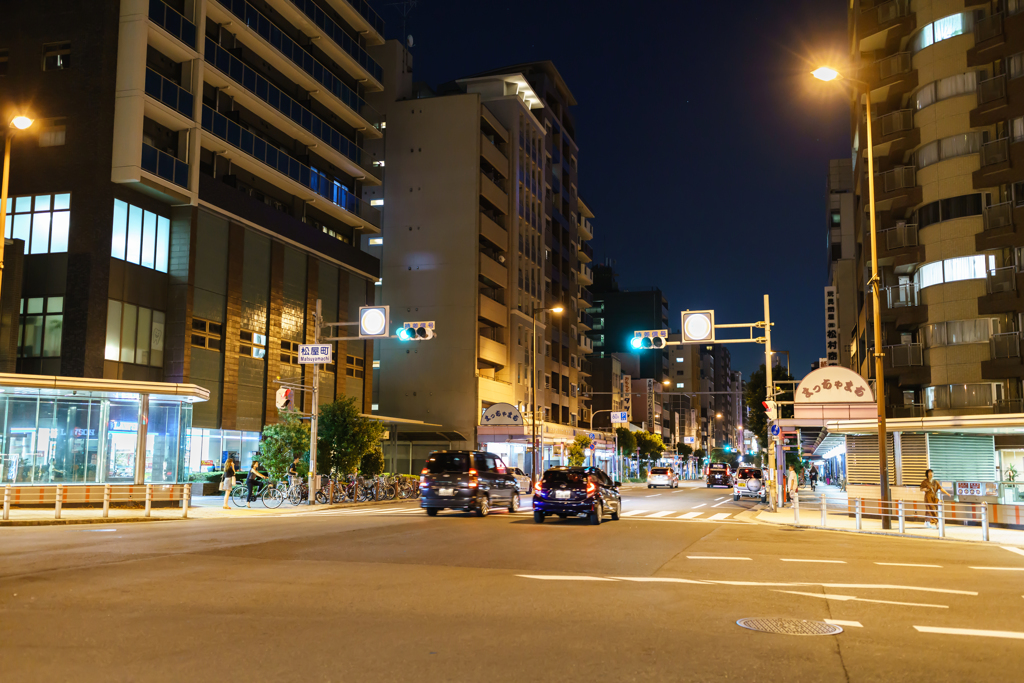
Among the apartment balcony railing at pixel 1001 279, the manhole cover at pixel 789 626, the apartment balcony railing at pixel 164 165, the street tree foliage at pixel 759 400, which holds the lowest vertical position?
the manhole cover at pixel 789 626

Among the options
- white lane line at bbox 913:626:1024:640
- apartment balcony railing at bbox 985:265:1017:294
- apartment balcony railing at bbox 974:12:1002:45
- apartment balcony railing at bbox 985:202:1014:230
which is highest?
apartment balcony railing at bbox 974:12:1002:45

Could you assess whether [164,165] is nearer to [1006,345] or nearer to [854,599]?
[854,599]

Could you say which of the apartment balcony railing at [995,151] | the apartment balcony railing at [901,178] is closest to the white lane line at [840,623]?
the apartment balcony railing at [995,151]

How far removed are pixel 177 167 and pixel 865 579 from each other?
117 ft

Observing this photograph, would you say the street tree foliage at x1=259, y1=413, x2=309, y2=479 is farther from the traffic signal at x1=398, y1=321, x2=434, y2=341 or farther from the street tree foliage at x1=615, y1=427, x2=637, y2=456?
the street tree foliage at x1=615, y1=427, x2=637, y2=456

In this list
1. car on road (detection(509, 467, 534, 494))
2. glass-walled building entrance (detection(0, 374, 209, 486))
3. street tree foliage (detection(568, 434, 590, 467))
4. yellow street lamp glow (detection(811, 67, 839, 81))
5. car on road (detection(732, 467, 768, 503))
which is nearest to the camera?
yellow street lamp glow (detection(811, 67, 839, 81))

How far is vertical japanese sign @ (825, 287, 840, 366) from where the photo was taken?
80562mm

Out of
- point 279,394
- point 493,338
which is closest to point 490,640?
point 279,394

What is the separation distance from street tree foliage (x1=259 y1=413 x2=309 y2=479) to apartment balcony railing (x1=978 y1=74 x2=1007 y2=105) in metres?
32.4

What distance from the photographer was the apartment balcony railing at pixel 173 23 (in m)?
38.8

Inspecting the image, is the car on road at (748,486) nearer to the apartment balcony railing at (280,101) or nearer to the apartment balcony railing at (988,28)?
the apartment balcony railing at (988,28)

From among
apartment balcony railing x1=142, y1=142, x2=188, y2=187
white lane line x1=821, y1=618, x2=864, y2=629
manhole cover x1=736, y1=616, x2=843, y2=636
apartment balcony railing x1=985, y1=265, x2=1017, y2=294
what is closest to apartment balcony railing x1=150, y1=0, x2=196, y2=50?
apartment balcony railing x1=142, y1=142, x2=188, y2=187

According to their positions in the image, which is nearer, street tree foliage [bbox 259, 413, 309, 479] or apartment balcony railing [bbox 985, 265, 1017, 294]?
street tree foliage [bbox 259, 413, 309, 479]

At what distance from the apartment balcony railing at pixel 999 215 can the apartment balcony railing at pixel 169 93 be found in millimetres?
36162
